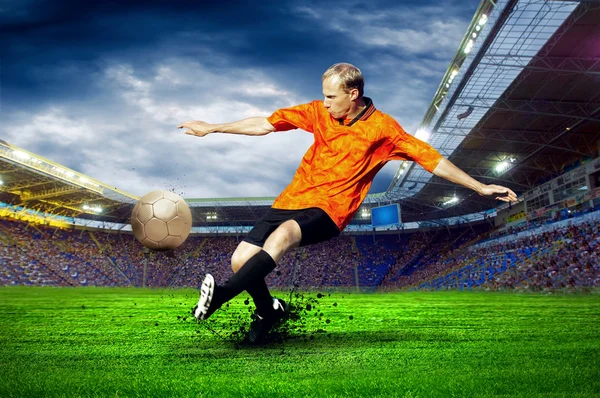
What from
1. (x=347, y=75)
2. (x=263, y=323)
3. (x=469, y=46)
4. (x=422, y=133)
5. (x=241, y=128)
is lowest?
(x=263, y=323)

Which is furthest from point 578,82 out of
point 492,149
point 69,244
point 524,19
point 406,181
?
point 69,244

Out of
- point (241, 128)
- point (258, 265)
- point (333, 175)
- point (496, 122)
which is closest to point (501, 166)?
point (496, 122)

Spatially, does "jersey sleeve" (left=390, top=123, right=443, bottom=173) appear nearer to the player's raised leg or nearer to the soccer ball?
the player's raised leg

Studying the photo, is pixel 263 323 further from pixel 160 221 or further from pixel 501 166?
pixel 501 166

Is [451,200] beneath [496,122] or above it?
beneath

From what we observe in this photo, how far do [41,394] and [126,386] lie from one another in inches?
15.1

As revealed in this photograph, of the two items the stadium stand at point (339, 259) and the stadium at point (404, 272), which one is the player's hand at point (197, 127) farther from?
the stadium stand at point (339, 259)

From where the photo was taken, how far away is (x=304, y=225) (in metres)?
3.28

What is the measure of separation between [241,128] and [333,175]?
1007mm

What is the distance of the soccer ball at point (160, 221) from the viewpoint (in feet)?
22.5

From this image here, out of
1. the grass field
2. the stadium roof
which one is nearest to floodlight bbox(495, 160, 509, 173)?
the stadium roof

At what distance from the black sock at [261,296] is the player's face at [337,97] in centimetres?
146

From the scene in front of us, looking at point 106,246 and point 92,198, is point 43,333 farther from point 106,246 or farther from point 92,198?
point 106,246

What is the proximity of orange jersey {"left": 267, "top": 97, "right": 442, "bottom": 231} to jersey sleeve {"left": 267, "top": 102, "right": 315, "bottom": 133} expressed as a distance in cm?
10
